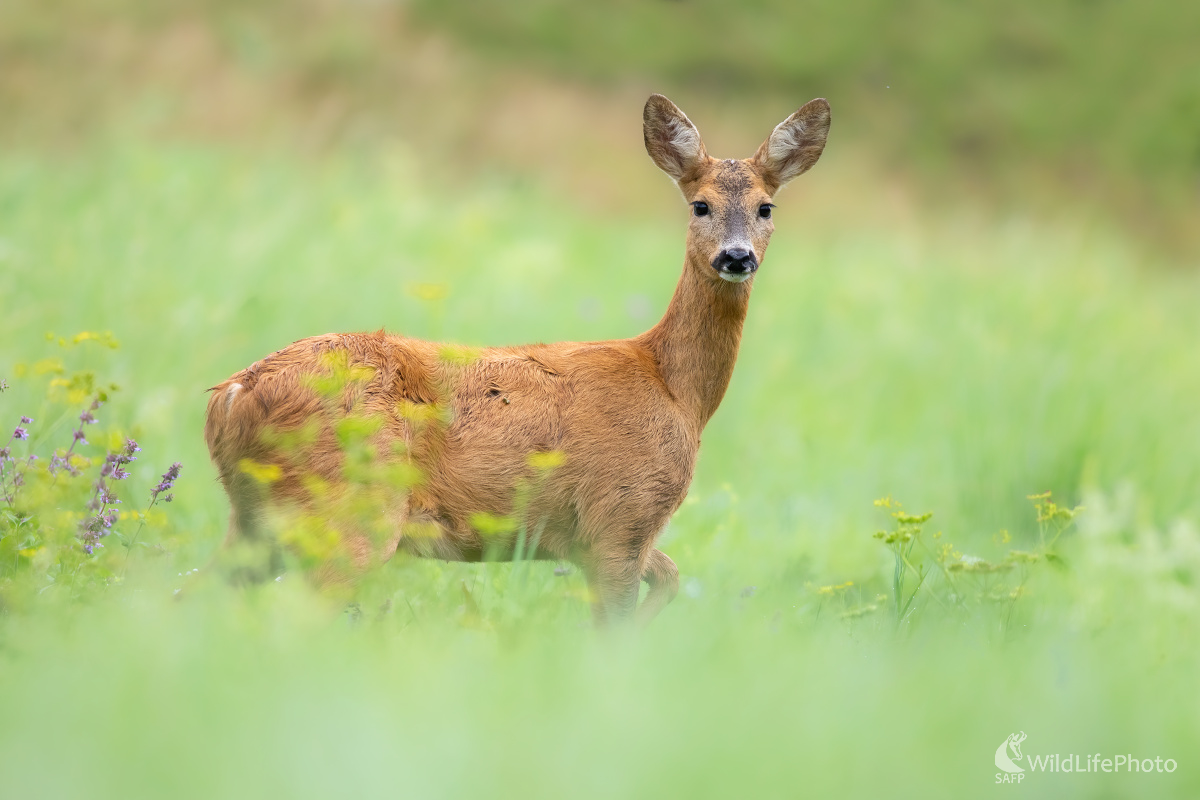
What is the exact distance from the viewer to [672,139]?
4.40m

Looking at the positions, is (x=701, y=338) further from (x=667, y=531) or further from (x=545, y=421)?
(x=667, y=531)

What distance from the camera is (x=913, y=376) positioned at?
9.43 metres

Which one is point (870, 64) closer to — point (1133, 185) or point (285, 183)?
point (1133, 185)

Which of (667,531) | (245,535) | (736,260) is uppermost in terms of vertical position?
(736,260)

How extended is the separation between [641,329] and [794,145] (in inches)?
171

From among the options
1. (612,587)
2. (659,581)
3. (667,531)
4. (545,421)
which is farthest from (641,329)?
(612,587)

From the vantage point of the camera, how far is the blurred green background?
231 centimetres

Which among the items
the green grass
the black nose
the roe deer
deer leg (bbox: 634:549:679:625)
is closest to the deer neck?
the roe deer

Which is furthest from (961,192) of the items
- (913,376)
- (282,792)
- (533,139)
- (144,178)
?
(282,792)

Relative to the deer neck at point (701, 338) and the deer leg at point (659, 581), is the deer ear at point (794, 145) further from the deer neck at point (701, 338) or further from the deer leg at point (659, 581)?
the deer leg at point (659, 581)

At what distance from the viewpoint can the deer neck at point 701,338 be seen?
415 centimetres

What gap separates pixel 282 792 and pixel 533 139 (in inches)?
491

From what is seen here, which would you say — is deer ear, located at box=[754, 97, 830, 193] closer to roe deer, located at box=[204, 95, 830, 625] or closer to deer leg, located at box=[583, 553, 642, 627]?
roe deer, located at box=[204, 95, 830, 625]

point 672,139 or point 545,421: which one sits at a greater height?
point 672,139
